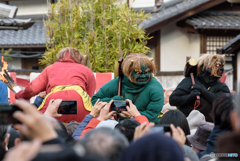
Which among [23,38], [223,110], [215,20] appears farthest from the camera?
[23,38]

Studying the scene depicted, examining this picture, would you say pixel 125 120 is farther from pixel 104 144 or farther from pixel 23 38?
pixel 23 38

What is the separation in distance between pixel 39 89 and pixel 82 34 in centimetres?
303

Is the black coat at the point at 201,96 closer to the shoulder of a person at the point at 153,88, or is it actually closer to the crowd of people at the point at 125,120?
the crowd of people at the point at 125,120

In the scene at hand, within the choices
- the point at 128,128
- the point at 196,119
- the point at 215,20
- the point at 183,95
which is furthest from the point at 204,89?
the point at 215,20

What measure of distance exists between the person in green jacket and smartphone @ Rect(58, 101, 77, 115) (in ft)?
1.19

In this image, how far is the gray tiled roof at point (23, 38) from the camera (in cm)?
1183

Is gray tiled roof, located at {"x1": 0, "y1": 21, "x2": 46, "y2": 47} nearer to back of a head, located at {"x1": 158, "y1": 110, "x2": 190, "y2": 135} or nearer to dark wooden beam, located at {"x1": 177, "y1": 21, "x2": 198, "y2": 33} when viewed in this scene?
dark wooden beam, located at {"x1": 177, "y1": 21, "x2": 198, "y2": 33}

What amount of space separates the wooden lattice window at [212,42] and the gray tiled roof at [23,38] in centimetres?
566

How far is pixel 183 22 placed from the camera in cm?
1052

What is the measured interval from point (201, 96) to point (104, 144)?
2.76 m

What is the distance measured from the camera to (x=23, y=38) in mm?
12438

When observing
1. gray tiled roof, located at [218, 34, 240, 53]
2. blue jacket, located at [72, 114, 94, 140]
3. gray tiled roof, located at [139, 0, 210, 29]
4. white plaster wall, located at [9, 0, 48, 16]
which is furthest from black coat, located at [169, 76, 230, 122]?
white plaster wall, located at [9, 0, 48, 16]

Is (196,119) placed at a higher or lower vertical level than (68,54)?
lower

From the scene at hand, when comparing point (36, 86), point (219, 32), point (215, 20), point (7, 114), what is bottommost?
point (36, 86)
